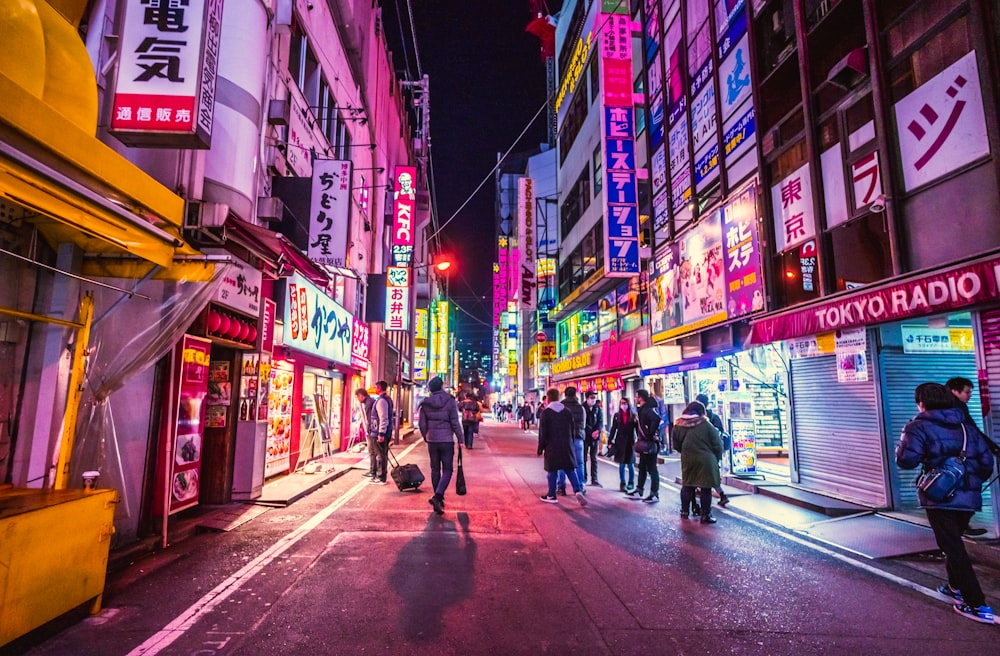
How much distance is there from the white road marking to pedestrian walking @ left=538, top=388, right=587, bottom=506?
3654 millimetres

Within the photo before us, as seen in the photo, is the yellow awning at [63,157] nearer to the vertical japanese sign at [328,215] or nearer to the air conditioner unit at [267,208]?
the air conditioner unit at [267,208]

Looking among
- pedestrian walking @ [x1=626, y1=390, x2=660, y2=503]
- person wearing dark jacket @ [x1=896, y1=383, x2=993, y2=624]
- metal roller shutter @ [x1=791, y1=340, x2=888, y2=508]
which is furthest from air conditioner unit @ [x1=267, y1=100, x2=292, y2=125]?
metal roller shutter @ [x1=791, y1=340, x2=888, y2=508]

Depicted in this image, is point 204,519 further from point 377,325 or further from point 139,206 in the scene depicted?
point 377,325

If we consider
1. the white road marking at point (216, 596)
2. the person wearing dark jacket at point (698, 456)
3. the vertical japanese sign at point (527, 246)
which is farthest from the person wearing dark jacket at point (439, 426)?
the vertical japanese sign at point (527, 246)

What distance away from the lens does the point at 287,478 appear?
11.0 metres

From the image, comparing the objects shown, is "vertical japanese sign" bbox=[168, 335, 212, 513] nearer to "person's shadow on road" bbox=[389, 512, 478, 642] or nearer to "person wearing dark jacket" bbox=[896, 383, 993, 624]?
"person's shadow on road" bbox=[389, 512, 478, 642]

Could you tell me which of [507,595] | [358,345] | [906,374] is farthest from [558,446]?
[358,345]

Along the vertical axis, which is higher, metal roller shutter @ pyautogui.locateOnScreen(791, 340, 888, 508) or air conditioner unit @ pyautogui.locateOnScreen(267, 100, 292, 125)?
air conditioner unit @ pyautogui.locateOnScreen(267, 100, 292, 125)

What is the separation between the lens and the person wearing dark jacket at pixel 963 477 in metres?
4.24

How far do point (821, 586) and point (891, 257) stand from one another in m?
6.14

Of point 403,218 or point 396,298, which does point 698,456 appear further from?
point 396,298

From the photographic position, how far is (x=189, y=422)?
24.7 feet

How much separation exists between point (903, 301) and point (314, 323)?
12.0 m

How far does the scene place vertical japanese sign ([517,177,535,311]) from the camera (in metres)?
31.7
